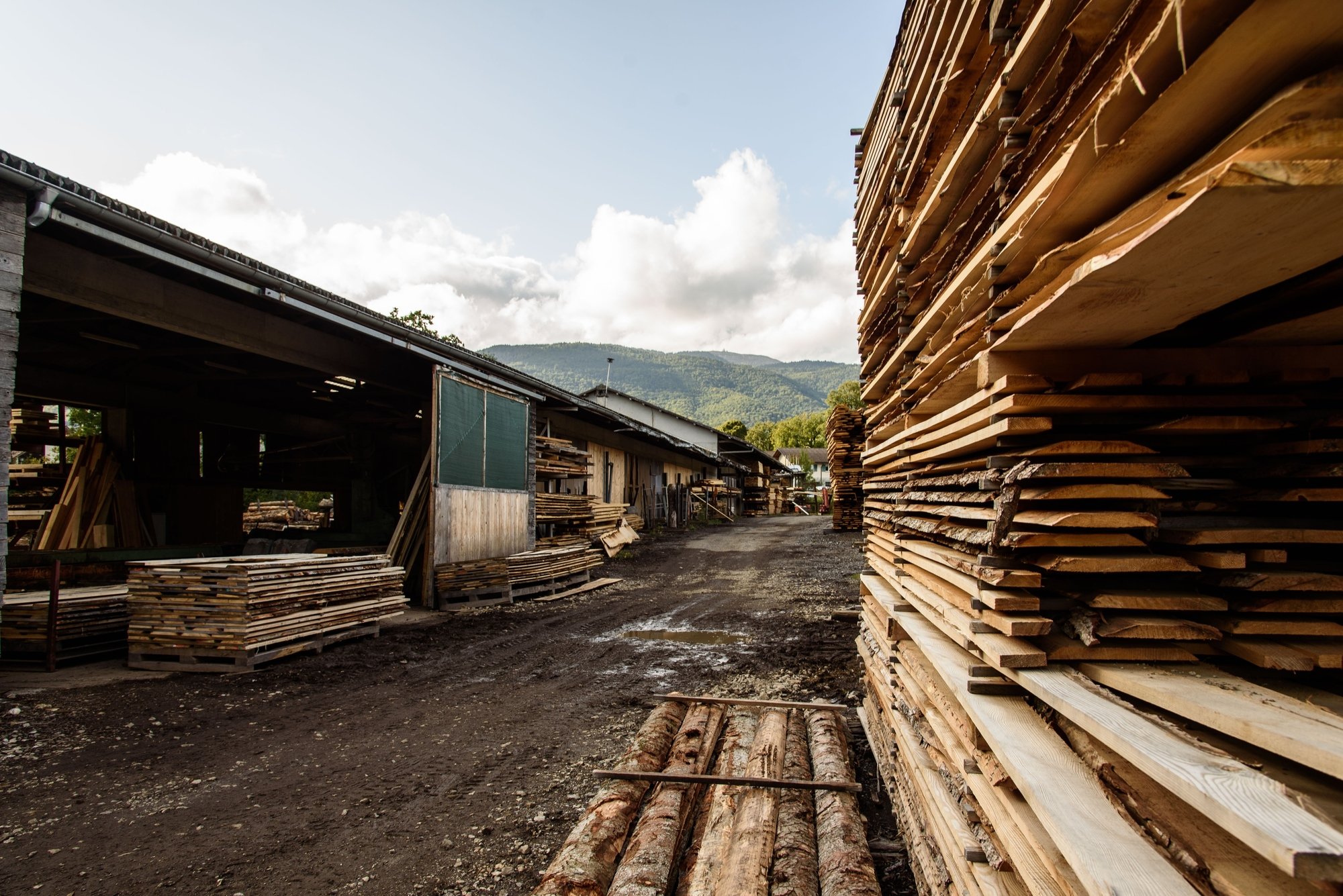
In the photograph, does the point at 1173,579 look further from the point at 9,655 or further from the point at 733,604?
the point at 9,655

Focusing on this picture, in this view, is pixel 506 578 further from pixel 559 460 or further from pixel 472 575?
pixel 559 460

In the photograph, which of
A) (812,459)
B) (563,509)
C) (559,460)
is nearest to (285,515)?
(559,460)

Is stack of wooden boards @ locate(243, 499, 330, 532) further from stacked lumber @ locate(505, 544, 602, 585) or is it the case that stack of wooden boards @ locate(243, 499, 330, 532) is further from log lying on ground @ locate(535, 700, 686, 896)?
log lying on ground @ locate(535, 700, 686, 896)

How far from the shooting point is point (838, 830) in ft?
12.1

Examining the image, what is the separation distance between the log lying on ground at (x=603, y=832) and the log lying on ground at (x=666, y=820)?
0.07 metres

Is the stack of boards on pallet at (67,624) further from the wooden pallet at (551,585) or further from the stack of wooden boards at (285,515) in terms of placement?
the stack of wooden boards at (285,515)

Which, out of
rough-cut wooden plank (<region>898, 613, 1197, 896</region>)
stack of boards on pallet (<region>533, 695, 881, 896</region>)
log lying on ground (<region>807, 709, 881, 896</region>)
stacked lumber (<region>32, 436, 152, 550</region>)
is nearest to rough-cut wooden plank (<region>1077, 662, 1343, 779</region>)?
rough-cut wooden plank (<region>898, 613, 1197, 896</region>)

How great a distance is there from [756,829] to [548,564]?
400 inches

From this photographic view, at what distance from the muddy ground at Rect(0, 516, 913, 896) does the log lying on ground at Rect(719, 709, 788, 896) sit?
0.75 m

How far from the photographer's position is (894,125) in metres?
5.39

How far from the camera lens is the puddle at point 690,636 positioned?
30.1ft

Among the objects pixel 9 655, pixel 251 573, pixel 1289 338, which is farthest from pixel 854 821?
pixel 9 655

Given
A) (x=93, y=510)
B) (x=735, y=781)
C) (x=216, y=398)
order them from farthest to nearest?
(x=216, y=398)
(x=93, y=510)
(x=735, y=781)

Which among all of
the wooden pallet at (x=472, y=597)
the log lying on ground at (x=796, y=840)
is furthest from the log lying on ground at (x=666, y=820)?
the wooden pallet at (x=472, y=597)
